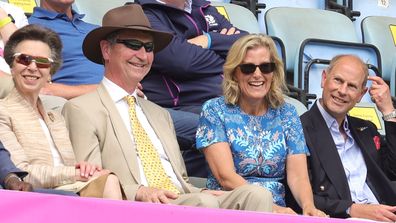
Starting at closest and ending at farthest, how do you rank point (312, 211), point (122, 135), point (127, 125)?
point (122, 135), point (127, 125), point (312, 211)

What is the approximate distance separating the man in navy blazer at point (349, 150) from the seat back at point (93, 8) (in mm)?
1412

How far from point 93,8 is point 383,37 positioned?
2226 mm

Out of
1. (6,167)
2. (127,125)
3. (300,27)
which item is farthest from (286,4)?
(6,167)

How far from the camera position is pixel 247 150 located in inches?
173

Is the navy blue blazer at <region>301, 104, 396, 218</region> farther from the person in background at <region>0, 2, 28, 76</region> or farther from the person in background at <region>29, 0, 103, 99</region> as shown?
the person in background at <region>0, 2, 28, 76</region>

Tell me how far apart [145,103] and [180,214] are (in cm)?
167

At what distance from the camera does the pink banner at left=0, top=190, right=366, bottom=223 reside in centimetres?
264

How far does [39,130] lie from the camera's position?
381 cm

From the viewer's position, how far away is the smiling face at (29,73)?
384 cm

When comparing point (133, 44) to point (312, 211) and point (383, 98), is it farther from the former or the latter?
point (383, 98)

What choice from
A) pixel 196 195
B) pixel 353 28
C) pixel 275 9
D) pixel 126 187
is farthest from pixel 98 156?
pixel 353 28

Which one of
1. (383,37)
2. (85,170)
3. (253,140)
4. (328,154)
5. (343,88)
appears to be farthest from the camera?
(383,37)

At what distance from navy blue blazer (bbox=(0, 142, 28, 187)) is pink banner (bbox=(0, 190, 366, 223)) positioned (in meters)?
0.77

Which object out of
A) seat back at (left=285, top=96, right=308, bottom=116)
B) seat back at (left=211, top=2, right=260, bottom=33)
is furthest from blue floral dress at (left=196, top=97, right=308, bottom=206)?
seat back at (left=211, top=2, right=260, bottom=33)
